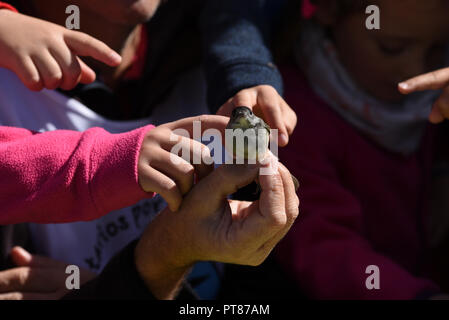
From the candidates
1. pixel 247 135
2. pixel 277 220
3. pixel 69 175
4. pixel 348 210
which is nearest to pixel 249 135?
pixel 247 135

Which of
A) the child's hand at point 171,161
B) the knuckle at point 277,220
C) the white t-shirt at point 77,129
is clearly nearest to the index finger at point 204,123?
the child's hand at point 171,161

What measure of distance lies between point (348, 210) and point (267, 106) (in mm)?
333

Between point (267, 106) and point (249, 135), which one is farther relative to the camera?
Answer: point (267, 106)

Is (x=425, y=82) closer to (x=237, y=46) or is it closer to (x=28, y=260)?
(x=237, y=46)

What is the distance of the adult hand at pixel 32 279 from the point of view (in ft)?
2.39

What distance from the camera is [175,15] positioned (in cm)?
93

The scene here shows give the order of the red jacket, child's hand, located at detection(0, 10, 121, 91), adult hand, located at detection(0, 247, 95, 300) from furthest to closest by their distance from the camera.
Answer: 1. the red jacket
2. adult hand, located at detection(0, 247, 95, 300)
3. child's hand, located at detection(0, 10, 121, 91)

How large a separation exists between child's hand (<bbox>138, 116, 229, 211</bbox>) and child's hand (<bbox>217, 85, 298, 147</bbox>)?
0.10 meters

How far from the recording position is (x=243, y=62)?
794 millimetres

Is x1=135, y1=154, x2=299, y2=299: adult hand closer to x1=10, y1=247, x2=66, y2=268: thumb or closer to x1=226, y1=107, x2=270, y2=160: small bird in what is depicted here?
x1=226, y1=107, x2=270, y2=160: small bird

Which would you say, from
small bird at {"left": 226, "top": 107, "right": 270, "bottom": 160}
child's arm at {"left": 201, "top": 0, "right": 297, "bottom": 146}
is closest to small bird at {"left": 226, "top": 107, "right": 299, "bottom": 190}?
small bird at {"left": 226, "top": 107, "right": 270, "bottom": 160}

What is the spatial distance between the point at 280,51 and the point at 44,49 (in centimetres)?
54

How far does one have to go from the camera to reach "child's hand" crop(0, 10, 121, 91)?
2.04 feet
